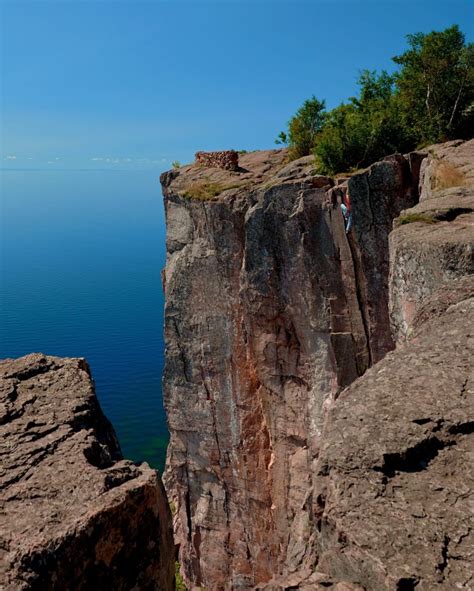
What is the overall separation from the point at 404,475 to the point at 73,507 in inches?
126

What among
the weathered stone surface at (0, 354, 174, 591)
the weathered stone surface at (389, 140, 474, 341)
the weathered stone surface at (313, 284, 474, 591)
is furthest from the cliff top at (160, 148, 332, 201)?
the weathered stone surface at (0, 354, 174, 591)

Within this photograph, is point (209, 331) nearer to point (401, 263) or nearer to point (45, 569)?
Result: point (401, 263)

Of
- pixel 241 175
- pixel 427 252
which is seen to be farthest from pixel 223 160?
pixel 427 252

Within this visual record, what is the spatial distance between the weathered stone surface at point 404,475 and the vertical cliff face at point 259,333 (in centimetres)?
1504

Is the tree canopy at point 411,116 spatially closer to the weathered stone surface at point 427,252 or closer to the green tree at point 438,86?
the green tree at point 438,86

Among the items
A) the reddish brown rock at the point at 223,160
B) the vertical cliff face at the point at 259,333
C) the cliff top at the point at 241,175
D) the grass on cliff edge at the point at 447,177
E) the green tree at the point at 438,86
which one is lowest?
the vertical cliff face at the point at 259,333

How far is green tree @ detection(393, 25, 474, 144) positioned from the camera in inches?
981

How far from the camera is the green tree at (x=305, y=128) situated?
29.3 metres

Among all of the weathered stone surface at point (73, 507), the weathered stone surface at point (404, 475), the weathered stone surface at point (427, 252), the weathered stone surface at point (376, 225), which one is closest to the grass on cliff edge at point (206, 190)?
the weathered stone surface at point (376, 225)

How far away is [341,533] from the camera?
17.3ft

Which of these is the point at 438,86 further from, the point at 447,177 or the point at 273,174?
the point at 447,177

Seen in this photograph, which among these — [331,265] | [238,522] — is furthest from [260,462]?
[331,265]

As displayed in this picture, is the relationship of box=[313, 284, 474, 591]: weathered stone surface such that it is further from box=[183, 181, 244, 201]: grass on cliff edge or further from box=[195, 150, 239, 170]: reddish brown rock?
box=[195, 150, 239, 170]: reddish brown rock

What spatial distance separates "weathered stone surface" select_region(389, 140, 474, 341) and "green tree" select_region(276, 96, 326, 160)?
49.5 feet
